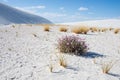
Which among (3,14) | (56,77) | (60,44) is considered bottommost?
(56,77)

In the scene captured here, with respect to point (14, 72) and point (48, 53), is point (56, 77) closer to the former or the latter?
point (14, 72)

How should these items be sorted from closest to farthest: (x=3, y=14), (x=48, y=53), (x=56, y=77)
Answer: (x=56, y=77), (x=48, y=53), (x=3, y=14)

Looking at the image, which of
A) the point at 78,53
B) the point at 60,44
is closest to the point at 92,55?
the point at 78,53

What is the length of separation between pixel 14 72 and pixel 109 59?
348cm

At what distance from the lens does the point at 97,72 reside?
20.5 ft

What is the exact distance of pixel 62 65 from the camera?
658 cm

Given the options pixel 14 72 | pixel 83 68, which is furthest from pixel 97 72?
pixel 14 72

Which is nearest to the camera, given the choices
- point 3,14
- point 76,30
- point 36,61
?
point 36,61

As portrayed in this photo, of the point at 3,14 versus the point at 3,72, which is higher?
the point at 3,14

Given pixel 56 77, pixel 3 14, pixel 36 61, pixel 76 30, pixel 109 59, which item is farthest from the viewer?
pixel 3 14

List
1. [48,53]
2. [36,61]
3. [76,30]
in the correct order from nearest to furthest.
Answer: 1. [36,61]
2. [48,53]
3. [76,30]

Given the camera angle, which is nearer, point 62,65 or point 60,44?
point 62,65

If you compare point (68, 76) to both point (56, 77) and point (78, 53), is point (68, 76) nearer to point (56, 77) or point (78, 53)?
point (56, 77)

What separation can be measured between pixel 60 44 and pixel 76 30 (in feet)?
29.3
